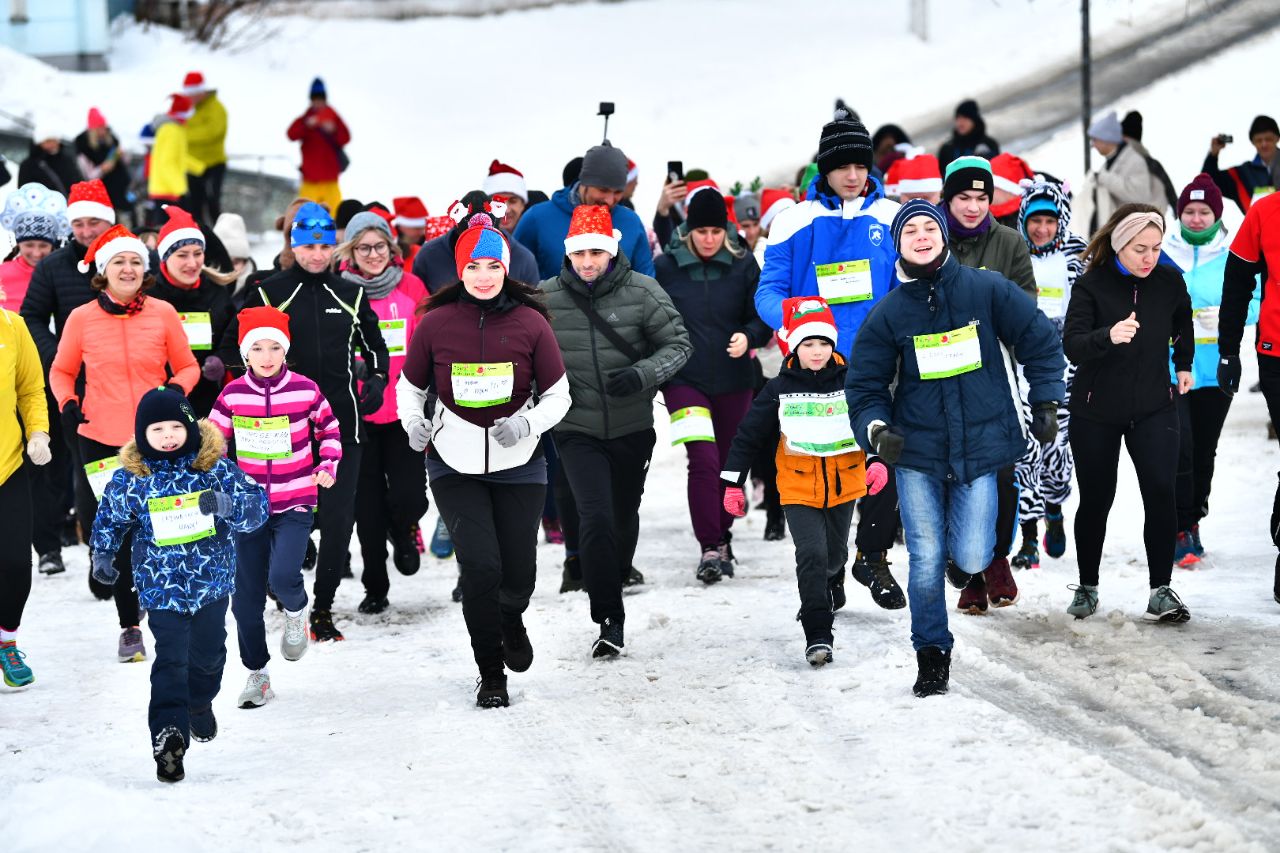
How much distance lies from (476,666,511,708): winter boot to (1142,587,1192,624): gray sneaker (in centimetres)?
318

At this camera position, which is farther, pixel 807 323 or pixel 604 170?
pixel 604 170

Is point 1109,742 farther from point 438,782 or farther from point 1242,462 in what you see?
point 1242,462

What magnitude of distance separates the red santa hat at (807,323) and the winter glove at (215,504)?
283 cm

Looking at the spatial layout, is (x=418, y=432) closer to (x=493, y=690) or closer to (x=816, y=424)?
(x=493, y=690)

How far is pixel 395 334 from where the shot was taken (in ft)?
34.7

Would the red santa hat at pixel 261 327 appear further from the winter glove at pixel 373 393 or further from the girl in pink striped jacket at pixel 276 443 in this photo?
the winter glove at pixel 373 393

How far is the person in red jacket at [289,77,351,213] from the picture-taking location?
2281cm

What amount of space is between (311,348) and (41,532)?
347 centimetres

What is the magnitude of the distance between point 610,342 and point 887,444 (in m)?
2.45

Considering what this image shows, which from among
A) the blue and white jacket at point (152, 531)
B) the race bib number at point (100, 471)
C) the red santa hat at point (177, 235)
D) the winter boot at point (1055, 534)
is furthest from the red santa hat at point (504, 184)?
the blue and white jacket at point (152, 531)

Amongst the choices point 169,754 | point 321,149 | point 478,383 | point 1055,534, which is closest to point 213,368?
point 478,383

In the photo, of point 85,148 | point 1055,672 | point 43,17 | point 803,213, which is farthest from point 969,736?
point 43,17

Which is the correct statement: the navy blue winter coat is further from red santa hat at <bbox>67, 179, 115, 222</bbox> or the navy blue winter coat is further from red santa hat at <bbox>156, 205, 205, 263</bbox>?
red santa hat at <bbox>67, 179, 115, 222</bbox>

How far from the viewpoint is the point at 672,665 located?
27.6ft
